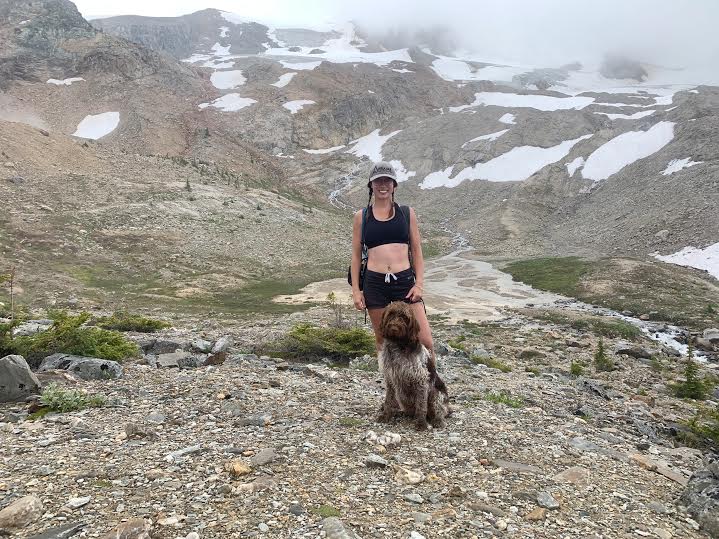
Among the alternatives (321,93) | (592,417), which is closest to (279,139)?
(321,93)

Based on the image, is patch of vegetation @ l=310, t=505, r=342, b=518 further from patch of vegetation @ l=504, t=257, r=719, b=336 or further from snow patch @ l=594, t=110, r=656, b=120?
snow patch @ l=594, t=110, r=656, b=120

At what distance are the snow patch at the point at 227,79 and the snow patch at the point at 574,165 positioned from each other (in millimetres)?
86707

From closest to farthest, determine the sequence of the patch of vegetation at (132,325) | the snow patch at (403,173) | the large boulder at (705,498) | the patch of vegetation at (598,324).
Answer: the large boulder at (705,498)
the patch of vegetation at (132,325)
the patch of vegetation at (598,324)
the snow patch at (403,173)

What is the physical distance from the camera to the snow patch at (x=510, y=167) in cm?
9369

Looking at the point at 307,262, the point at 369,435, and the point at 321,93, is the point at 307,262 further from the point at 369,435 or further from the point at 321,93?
the point at 321,93

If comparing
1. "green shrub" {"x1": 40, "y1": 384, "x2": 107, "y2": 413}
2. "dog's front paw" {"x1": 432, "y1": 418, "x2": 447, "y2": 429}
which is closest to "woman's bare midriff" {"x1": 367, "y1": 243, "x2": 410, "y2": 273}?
"dog's front paw" {"x1": 432, "y1": 418, "x2": 447, "y2": 429}

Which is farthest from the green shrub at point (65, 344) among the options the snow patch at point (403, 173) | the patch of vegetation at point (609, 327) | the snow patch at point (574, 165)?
the snow patch at point (403, 173)

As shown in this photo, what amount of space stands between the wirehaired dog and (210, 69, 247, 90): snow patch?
439ft

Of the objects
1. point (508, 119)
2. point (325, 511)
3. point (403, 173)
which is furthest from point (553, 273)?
point (508, 119)

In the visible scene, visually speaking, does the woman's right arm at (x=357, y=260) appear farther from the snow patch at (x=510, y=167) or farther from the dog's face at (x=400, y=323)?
the snow patch at (x=510, y=167)

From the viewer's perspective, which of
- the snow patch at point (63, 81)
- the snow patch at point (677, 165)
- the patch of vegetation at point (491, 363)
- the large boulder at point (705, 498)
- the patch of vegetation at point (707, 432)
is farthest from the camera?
the snow patch at point (63, 81)

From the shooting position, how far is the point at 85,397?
24.2 ft

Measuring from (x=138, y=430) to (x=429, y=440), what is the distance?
380 cm

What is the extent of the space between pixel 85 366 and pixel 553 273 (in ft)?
156
